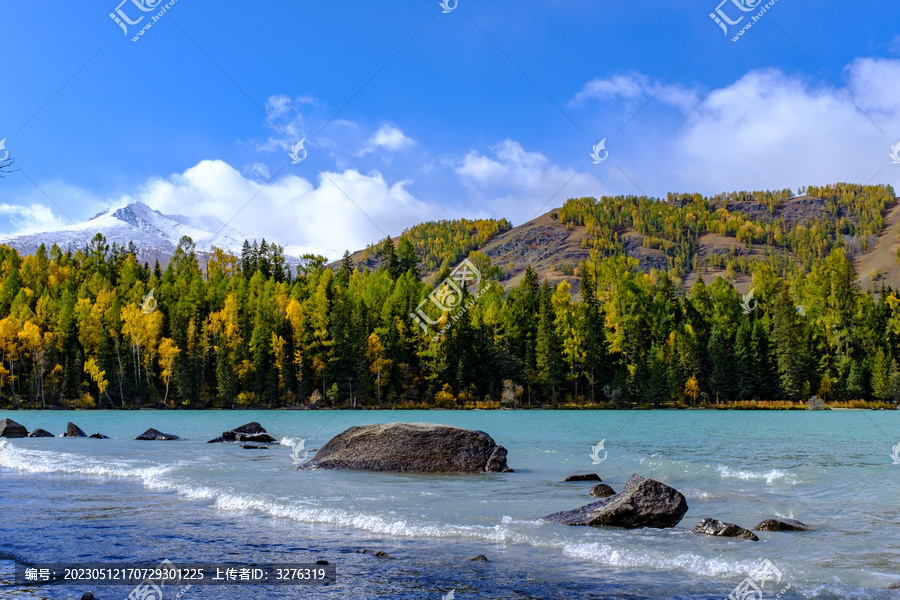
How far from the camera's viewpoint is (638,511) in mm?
11758

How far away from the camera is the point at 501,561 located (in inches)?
360

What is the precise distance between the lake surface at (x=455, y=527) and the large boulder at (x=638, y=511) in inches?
14.9

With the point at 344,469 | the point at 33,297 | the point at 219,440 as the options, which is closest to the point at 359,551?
the point at 344,469

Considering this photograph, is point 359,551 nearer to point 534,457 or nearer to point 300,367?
point 534,457

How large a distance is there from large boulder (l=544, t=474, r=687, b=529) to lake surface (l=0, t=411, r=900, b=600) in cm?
38

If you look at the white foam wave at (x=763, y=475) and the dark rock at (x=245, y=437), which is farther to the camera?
the dark rock at (x=245, y=437)

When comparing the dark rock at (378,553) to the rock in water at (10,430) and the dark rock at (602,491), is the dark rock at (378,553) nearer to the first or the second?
the dark rock at (602,491)

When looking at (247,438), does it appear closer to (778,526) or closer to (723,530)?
(723,530)

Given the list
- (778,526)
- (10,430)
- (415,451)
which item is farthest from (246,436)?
(778,526)

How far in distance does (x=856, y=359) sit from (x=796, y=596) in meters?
99.5
